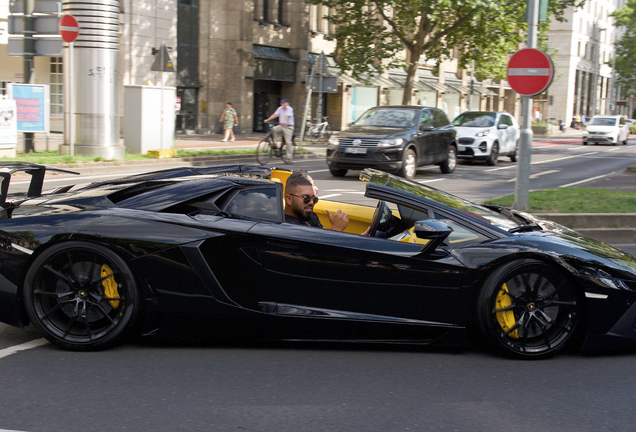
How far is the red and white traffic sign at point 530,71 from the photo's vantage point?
9.43 meters

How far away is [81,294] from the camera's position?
397 centimetres

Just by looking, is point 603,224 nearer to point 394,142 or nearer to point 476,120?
point 394,142

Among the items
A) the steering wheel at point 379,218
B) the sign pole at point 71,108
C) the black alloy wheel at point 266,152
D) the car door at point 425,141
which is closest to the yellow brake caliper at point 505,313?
the steering wheel at point 379,218

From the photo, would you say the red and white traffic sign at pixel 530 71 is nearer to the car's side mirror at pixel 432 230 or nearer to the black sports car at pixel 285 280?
the black sports car at pixel 285 280

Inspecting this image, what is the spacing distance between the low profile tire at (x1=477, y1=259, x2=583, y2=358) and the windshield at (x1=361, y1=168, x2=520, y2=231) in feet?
1.21

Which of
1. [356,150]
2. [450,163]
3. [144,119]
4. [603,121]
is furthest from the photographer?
[603,121]

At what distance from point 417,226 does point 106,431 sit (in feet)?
6.16

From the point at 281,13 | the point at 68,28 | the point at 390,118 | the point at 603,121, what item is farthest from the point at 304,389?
the point at 603,121

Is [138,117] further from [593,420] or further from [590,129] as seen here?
[590,129]

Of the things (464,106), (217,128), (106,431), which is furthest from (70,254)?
(464,106)

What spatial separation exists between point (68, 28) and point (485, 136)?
1239 cm

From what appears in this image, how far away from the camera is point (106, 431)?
3016mm

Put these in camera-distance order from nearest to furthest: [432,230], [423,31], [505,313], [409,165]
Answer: [432,230]
[505,313]
[409,165]
[423,31]

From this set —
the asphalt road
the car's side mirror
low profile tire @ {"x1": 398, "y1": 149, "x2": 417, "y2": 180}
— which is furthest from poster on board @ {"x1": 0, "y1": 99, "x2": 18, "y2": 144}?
the car's side mirror
